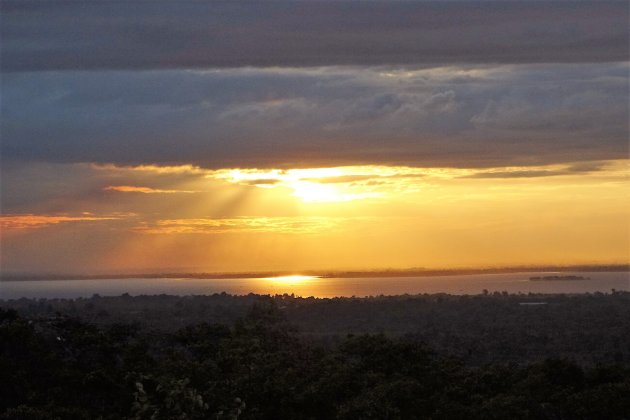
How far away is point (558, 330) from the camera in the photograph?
215 feet

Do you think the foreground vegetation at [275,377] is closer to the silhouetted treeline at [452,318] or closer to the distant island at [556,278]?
the silhouetted treeline at [452,318]

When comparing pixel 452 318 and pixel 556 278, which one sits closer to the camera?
pixel 452 318

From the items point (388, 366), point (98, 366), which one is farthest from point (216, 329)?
point (388, 366)

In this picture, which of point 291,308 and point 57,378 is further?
point 291,308

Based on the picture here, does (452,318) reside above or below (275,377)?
above

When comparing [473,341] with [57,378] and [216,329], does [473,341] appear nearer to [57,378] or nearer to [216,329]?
[216,329]

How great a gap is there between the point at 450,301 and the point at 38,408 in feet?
247

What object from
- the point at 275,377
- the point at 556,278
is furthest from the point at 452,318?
the point at 556,278

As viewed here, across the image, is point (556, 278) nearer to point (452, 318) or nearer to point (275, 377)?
point (452, 318)

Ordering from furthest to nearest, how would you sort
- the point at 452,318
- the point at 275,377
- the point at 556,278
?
the point at 556,278, the point at 452,318, the point at 275,377

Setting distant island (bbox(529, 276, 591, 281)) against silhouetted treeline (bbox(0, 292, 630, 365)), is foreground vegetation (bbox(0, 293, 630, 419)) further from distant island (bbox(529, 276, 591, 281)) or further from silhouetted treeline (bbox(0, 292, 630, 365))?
distant island (bbox(529, 276, 591, 281))

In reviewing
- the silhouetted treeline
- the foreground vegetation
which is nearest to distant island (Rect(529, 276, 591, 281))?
the silhouetted treeline

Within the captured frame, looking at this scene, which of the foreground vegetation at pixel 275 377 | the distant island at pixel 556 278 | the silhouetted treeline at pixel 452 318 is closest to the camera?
the foreground vegetation at pixel 275 377

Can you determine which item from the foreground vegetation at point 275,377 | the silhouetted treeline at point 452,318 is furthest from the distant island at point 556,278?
the foreground vegetation at point 275,377
